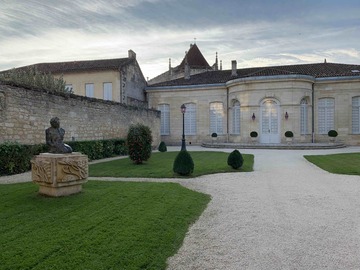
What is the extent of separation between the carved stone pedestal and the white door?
19.4 m

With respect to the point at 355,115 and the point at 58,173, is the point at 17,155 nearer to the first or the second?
the point at 58,173

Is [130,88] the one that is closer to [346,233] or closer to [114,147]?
[114,147]

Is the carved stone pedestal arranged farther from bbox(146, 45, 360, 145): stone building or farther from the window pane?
the window pane

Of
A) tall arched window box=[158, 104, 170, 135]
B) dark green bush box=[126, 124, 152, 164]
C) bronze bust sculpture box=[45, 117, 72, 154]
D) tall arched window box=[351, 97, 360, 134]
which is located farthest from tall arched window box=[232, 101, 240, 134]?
bronze bust sculpture box=[45, 117, 72, 154]

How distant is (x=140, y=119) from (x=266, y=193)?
1520 centimetres

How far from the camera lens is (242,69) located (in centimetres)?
2967

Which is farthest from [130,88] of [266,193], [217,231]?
[217,231]

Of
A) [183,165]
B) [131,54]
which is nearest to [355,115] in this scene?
[131,54]

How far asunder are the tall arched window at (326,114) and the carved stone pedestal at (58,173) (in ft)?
73.3

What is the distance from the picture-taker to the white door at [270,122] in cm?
2356

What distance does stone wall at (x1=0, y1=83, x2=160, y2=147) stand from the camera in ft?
34.6

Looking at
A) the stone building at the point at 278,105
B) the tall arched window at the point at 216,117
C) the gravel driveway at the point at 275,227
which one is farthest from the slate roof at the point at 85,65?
the gravel driveway at the point at 275,227

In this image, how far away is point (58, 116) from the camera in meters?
13.1

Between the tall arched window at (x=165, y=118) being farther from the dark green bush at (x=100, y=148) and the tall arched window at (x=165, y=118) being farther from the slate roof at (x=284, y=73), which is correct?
the dark green bush at (x=100, y=148)
